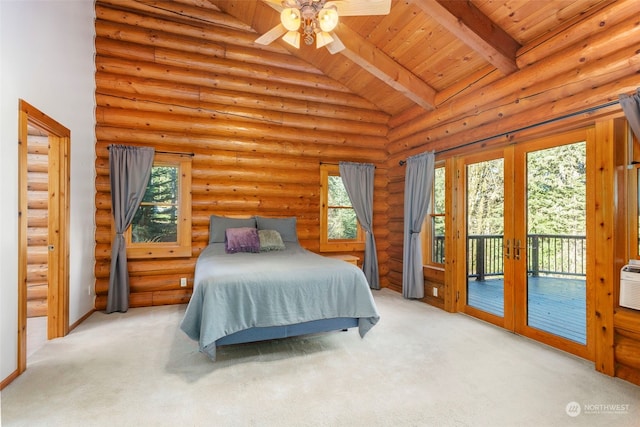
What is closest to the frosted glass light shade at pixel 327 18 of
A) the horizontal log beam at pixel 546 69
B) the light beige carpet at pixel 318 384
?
the horizontal log beam at pixel 546 69

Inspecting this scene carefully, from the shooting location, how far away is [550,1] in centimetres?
266

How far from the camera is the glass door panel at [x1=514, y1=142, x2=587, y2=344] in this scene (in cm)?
290

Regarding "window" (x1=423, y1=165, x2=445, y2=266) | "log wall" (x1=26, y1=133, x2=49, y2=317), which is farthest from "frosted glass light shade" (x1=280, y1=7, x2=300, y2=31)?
"log wall" (x1=26, y1=133, x2=49, y2=317)

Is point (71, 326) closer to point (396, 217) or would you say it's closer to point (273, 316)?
point (273, 316)

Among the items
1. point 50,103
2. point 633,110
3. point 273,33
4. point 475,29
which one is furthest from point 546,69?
point 50,103

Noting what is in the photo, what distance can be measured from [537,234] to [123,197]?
4970 millimetres

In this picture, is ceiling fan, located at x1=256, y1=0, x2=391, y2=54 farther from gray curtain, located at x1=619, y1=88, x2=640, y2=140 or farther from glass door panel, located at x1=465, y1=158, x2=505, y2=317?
glass door panel, located at x1=465, y1=158, x2=505, y2=317

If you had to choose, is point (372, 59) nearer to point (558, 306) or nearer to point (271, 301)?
point (271, 301)

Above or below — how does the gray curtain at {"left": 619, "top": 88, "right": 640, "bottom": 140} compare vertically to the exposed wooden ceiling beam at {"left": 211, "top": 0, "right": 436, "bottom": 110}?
below

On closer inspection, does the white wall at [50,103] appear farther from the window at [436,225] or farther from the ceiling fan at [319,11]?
the window at [436,225]

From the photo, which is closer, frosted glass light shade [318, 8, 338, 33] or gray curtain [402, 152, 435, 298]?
frosted glass light shade [318, 8, 338, 33]

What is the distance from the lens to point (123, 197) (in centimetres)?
410

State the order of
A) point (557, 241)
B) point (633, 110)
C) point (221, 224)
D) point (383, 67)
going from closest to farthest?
point (633, 110) → point (557, 241) → point (383, 67) → point (221, 224)

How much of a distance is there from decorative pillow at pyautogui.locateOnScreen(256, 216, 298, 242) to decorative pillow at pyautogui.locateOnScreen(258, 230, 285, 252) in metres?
0.26
